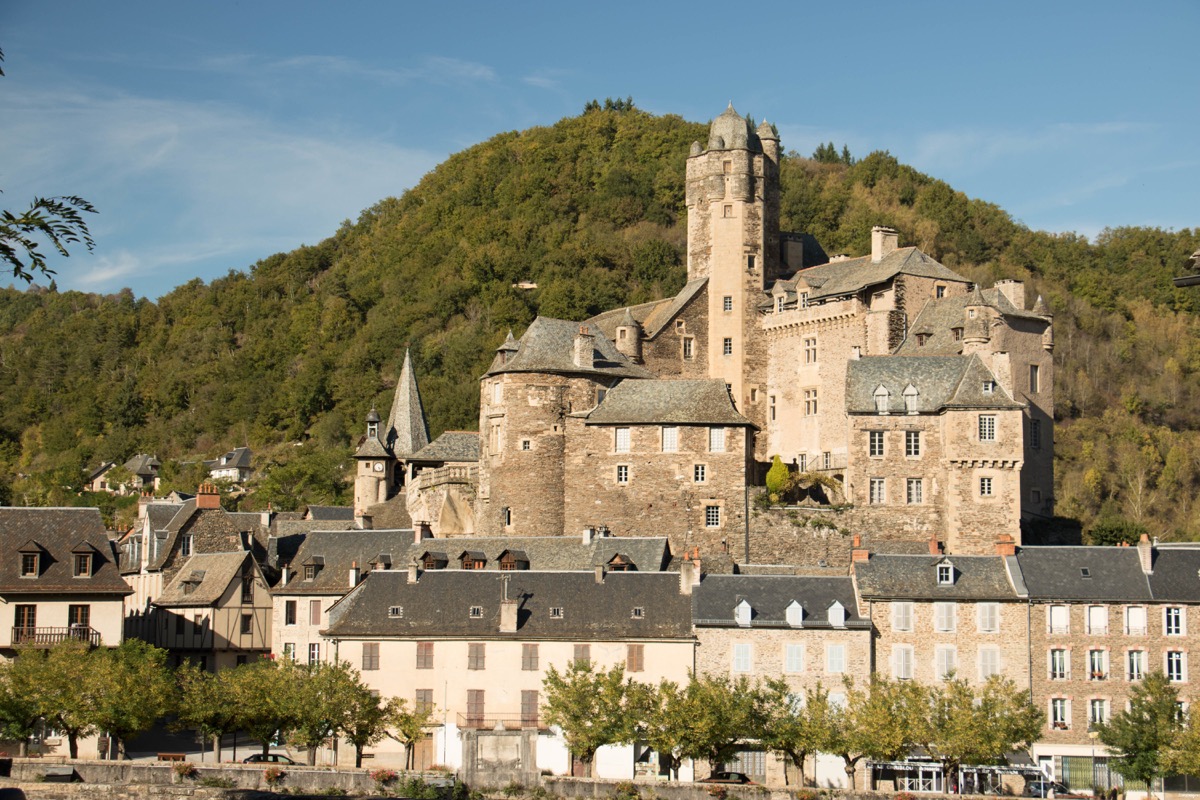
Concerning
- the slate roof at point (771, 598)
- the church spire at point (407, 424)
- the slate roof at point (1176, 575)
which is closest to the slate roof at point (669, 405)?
the slate roof at point (771, 598)

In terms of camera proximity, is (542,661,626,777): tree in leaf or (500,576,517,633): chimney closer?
(542,661,626,777): tree in leaf

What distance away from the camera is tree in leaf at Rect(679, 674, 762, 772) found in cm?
4153

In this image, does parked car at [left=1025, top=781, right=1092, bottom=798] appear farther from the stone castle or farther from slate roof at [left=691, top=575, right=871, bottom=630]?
the stone castle

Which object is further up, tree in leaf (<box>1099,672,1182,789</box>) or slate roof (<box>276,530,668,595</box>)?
slate roof (<box>276,530,668,595</box>)

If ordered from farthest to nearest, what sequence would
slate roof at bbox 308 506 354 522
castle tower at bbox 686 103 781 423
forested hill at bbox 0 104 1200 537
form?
1. forested hill at bbox 0 104 1200 537
2. slate roof at bbox 308 506 354 522
3. castle tower at bbox 686 103 781 423

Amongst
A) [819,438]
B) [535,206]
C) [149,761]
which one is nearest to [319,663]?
[149,761]

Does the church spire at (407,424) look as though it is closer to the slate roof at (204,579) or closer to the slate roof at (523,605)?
the slate roof at (204,579)

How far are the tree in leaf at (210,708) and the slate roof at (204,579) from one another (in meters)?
11.1

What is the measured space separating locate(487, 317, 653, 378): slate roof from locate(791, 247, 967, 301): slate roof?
9139mm

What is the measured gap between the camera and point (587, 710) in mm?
42594

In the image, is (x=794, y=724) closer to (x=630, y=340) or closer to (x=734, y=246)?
(x=630, y=340)

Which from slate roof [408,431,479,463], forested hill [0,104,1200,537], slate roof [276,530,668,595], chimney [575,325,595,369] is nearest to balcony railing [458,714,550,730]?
slate roof [276,530,668,595]

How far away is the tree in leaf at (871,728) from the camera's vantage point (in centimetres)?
4153

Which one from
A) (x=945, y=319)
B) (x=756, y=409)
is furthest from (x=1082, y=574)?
(x=756, y=409)
